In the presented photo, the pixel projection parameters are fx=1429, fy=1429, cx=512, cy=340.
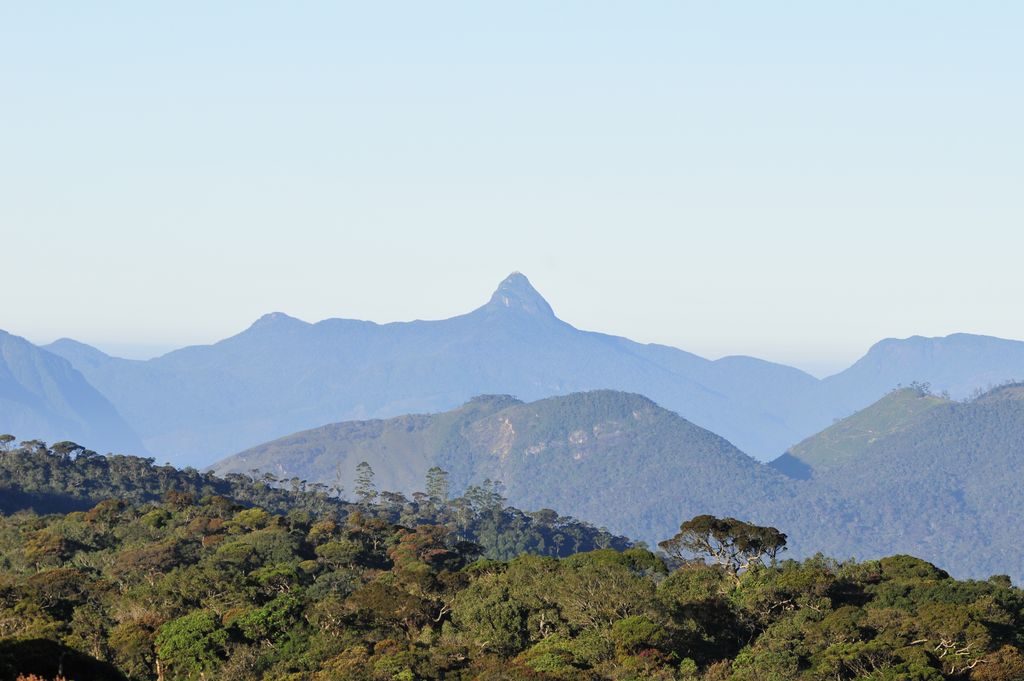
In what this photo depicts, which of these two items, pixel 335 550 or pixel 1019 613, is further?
pixel 335 550

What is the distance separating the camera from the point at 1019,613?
9056 centimetres

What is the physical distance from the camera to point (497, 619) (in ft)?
277

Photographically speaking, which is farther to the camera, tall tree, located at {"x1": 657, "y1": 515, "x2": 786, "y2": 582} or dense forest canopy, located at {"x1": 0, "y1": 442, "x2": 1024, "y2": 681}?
tall tree, located at {"x1": 657, "y1": 515, "x2": 786, "y2": 582}

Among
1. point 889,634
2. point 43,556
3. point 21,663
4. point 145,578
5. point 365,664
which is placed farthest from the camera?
point 43,556

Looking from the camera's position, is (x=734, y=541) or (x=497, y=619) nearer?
(x=497, y=619)

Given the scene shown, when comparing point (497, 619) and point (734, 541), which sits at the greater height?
point (734, 541)

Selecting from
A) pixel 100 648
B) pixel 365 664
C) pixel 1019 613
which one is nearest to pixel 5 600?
pixel 100 648

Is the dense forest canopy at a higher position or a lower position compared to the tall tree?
lower

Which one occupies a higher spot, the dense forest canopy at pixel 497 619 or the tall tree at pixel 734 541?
the tall tree at pixel 734 541

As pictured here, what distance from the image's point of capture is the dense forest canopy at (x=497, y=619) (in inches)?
2923

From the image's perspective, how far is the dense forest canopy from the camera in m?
74.2

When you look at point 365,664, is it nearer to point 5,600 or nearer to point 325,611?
point 325,611

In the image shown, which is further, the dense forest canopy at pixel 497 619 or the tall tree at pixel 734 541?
the tall tree at pixel 734 541

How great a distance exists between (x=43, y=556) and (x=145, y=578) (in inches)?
594
